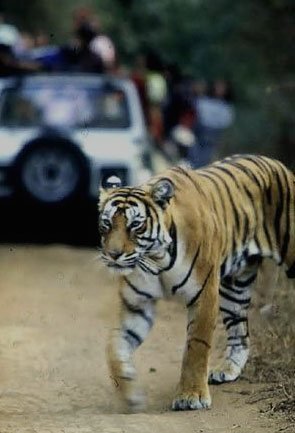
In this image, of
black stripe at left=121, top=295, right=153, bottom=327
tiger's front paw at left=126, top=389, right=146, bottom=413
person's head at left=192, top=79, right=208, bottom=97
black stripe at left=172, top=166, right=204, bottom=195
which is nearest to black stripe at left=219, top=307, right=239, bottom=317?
black stripe at left=172, top=166, right=204, bottom=195

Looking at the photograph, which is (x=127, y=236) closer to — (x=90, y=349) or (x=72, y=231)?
(x=90, y=349)

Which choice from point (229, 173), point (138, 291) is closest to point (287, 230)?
point (229, 173)

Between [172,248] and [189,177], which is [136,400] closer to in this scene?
[172,248]

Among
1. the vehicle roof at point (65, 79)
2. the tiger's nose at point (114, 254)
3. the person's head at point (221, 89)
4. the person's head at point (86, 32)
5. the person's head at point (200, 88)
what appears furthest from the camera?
the person's head at point (200, 88)

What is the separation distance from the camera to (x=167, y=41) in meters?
20.0

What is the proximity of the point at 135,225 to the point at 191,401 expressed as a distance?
94cm

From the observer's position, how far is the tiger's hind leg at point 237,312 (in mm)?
8219

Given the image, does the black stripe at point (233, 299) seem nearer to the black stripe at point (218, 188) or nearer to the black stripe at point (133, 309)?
the black stripe at point (218, 188)

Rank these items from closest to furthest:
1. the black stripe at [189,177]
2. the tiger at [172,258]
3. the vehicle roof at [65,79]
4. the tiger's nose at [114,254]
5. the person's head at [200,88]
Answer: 1. the tiger's nose at [114,254]
2. the tiger at [172,258]
3. the black stripe at [189,177]
4. the vehicle roof at [65,79]
5. the person's head at [200,88]

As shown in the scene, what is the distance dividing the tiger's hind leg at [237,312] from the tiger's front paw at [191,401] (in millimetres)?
841

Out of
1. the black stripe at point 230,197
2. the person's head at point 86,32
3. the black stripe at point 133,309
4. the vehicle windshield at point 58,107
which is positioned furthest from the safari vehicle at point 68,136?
the black stripe at point 133,309

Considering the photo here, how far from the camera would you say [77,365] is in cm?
859

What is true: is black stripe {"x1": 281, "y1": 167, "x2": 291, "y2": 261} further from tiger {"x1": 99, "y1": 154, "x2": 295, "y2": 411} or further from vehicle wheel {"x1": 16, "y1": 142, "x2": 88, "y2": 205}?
vehicle wheel {"x1": 16, "y1": 142, "x2": 88, "y2": 205}

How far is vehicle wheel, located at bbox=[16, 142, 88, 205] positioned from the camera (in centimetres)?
1309
